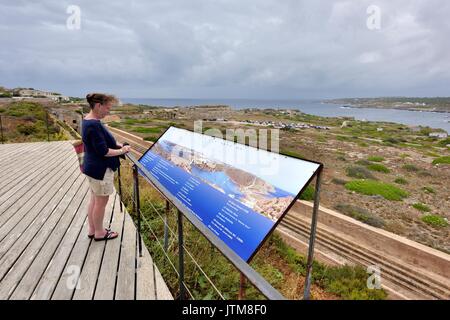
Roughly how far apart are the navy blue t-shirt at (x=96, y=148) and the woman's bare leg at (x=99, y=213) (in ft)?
0.97

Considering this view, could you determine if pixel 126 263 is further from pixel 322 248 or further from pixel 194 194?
pixel 322 248

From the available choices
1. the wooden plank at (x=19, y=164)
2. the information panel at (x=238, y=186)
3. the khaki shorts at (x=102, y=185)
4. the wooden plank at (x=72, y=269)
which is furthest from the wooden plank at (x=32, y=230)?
the information panel at (x=238, y=186)

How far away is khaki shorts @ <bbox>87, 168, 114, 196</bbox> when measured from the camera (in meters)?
3.09

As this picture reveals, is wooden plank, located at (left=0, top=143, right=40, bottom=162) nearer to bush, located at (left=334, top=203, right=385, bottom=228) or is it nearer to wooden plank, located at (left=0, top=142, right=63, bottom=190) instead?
wooden plank, located at (left=0, top=142, right=63, bottom=190)

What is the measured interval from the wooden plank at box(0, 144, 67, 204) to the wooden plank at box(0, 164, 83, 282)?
72cm

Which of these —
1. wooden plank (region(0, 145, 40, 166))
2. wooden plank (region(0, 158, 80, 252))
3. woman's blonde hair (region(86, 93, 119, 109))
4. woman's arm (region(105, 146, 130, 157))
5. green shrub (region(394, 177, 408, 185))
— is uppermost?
woman's blonde hair (region(86, 93, 119, 109))

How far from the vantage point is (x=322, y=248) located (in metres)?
8.88

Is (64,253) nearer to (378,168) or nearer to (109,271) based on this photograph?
(109,271)

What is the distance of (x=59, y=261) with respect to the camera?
3.21 metres

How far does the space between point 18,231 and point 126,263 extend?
189cm

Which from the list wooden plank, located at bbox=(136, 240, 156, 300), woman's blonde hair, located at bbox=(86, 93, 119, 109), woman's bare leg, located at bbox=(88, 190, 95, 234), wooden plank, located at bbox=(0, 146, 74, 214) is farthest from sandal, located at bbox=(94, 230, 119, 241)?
wooden plank, located at bbox=(0, 146, 74, 214)

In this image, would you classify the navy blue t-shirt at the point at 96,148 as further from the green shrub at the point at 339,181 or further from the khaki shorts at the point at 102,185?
the green shrub at the point at 339,181

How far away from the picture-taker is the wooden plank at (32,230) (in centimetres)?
328

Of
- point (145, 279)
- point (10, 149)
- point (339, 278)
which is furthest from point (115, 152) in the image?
point (10, 149)
